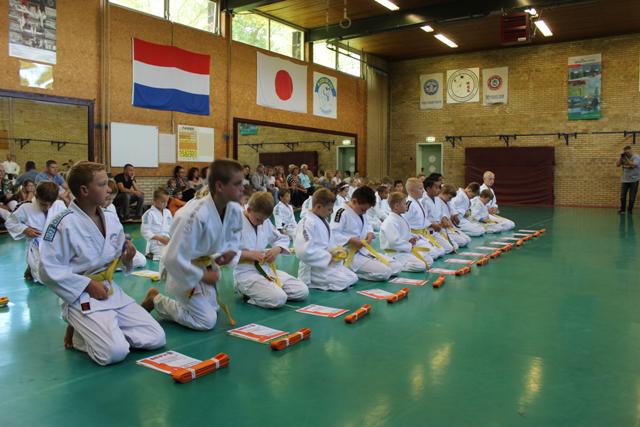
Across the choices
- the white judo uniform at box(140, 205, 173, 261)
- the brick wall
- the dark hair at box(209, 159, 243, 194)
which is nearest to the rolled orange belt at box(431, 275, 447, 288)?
the dark hair at box(209, 159, 243, 194)

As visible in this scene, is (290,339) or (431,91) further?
(431,91)

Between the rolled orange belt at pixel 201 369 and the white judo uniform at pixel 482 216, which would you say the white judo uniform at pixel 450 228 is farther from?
the rolled orange belt at pixel 201 369

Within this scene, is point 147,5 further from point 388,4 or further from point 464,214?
point 464,214

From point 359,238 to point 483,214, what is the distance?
5.51 metres

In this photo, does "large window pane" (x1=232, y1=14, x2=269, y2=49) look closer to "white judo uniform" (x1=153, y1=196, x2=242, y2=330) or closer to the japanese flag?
the japanese flag

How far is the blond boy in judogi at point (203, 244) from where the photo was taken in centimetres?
335

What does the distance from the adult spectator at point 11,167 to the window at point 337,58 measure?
370 inches

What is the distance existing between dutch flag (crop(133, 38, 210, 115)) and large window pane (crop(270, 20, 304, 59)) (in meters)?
3.12

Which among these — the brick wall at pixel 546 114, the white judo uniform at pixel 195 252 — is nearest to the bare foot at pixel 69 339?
the white judo uniform at pixel 195 252

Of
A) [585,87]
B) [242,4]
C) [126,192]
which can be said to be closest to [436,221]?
[126,192]

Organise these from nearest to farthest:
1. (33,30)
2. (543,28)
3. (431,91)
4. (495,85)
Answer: (33,30) < (543,28) < (495,85) < (431,91)

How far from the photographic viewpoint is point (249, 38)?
48.4 ft

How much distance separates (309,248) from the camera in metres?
4.90

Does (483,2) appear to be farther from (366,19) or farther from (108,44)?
(108,44)
